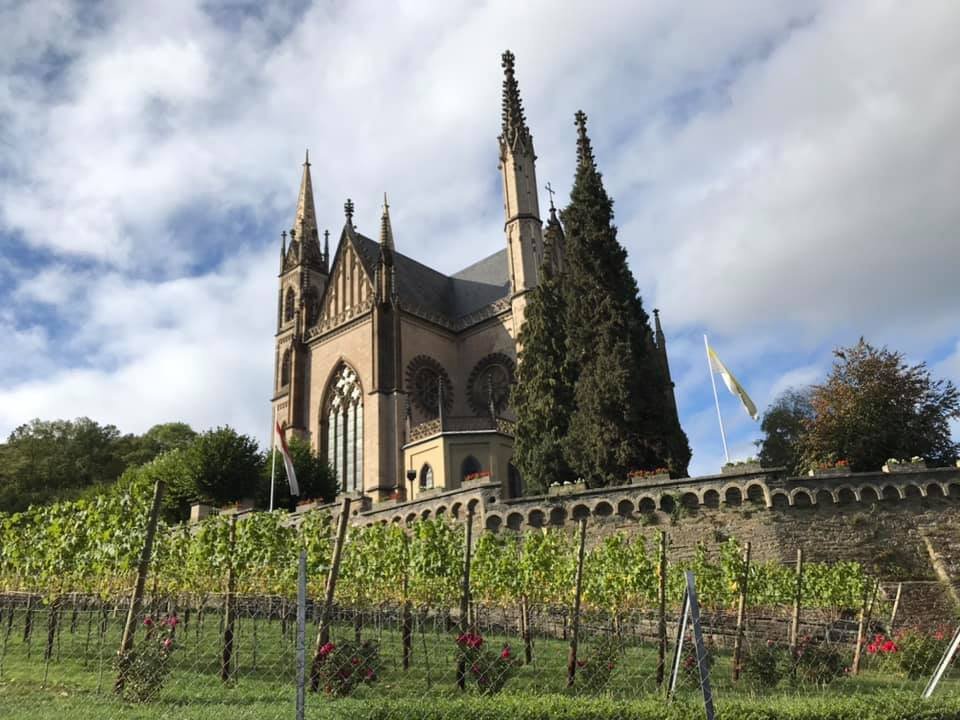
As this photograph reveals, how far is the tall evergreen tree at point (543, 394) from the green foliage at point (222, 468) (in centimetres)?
1453

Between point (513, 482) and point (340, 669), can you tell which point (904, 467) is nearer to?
point (513, 482)

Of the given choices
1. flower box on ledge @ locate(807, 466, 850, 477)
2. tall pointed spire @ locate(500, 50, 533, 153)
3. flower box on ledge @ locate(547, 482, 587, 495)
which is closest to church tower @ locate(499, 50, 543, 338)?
tall pointed spire @ locate(500, 50, 533, 153)

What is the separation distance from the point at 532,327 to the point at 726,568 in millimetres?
14556

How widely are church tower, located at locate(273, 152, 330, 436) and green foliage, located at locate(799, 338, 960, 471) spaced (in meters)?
27.2

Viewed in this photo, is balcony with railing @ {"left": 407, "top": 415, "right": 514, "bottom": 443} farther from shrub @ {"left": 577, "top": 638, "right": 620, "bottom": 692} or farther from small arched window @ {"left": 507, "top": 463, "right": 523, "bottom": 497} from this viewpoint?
shrub @ {"left": 577, "top": 638, "right": 620, "bottom": 692}

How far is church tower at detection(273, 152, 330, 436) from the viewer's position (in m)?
44.1

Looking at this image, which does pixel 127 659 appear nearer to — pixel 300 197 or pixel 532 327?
pixel 532 327

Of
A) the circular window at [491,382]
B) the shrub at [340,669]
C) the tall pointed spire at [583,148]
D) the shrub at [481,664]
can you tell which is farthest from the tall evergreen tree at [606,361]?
the shrub at [340,669]

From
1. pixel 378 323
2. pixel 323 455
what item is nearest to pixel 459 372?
pixel 378 323

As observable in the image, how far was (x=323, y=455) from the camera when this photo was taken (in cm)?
4088

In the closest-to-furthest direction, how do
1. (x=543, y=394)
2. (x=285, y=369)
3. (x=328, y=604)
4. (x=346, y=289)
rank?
1. (x=328, y=604)
2. (x=543, y=394)
3. (x=346, y=289)
4. (x=285, y=369)

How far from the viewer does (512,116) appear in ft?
134

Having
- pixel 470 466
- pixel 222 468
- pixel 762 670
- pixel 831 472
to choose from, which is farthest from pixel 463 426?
pixel 762 670

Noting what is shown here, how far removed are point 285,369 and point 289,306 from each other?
5.70 metres
